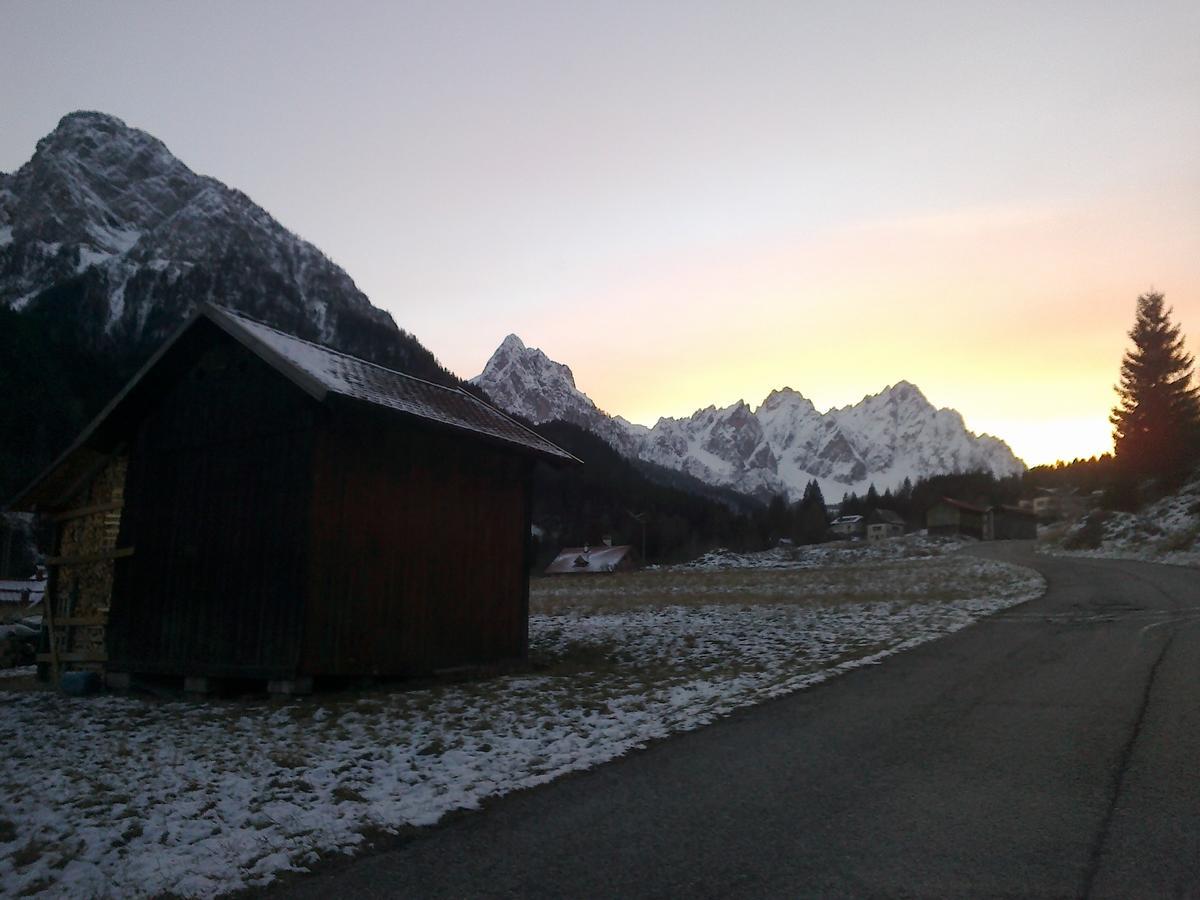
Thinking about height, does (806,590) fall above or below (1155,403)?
below

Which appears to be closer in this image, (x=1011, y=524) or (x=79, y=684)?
(x=79, y=684)

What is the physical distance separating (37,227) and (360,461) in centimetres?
20477

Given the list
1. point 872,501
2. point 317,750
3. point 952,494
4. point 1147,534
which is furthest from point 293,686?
point 872,501

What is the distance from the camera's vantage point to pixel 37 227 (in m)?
177

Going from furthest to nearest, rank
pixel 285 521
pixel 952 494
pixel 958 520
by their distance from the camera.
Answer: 1. pixel 952 494
2. pixel 958 520
3. pixel 285 521

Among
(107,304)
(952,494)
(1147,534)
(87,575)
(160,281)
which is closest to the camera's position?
(87,575)

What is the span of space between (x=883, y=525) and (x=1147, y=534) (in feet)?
267

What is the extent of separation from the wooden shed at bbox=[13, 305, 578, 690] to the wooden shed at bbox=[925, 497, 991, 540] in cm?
9067

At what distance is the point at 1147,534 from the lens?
41531 millimetres

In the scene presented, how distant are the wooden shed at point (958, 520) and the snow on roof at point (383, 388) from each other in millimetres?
89005

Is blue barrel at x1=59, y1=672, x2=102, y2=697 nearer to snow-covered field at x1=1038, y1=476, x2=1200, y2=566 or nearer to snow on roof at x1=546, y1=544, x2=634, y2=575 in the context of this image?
snow-covered field at x1=1038, y1=476, x2=1200, y2=566

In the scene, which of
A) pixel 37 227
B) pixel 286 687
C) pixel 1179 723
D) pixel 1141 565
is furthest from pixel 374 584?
pixel 37 227

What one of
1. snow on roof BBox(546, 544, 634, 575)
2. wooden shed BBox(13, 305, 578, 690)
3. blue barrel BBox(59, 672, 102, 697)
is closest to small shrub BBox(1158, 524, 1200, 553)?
wooden shed BBox(13, 305, 578, 690)

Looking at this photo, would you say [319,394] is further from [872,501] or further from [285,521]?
[872,501]
